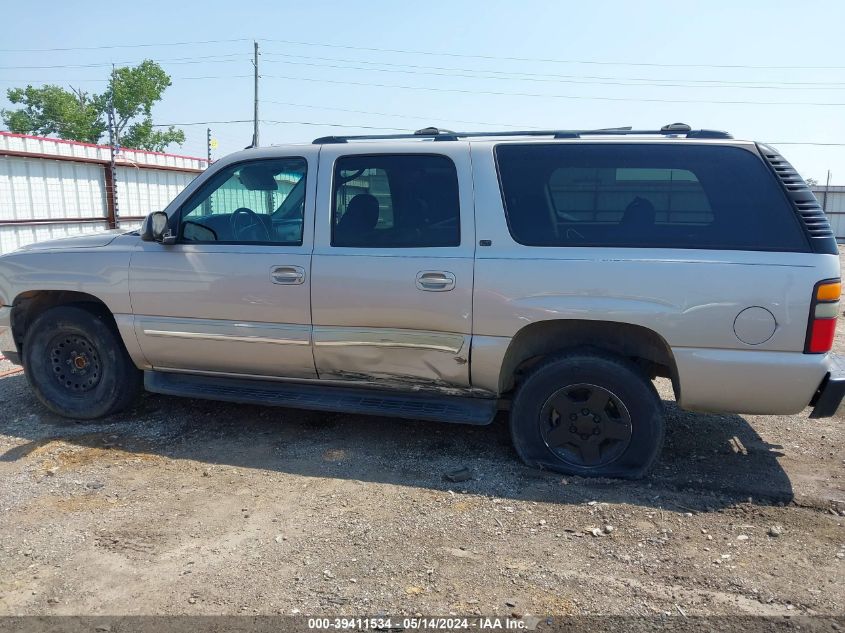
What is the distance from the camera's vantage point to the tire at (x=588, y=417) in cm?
396

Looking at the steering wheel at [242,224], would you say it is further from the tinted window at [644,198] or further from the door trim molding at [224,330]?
the tinted window at [644,198]

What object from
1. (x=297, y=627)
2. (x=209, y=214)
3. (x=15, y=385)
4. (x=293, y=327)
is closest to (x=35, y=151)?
(x=15, y=385)

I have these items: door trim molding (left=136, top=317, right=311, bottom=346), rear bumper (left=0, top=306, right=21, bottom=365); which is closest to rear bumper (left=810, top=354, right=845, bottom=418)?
door trim molding (left=136, top=317, right=311, bottom=346)

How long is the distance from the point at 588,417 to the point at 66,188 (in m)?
13.0

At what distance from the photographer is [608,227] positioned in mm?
3926

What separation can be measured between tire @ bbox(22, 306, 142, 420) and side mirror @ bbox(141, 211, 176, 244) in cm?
83

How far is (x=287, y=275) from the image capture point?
14.3ft

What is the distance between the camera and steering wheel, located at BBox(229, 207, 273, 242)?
15.2 ft

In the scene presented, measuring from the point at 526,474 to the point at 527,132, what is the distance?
2184 millimetres

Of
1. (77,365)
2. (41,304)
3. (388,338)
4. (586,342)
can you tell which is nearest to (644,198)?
(586,342)

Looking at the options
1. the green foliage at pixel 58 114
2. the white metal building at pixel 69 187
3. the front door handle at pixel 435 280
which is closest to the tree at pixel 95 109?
the green foliage at pixel 58 114

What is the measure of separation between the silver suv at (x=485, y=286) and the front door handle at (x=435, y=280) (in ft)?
→ 0.04

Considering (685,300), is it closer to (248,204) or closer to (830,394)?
(830,394)

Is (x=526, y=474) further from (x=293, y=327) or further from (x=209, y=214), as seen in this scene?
(x=209, y=214)
